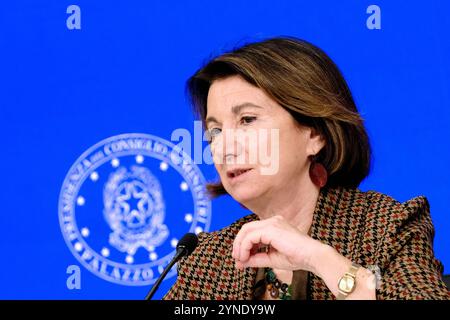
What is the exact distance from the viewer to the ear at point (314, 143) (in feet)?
5.17

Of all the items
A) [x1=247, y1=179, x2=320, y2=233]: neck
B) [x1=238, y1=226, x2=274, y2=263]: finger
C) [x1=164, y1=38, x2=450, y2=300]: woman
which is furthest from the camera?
[x1=247, y1=179, x2=320, y2=233]: neck

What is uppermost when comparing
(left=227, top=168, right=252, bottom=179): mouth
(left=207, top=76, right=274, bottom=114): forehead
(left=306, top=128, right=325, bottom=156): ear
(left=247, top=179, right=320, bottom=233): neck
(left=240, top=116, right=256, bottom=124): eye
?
(left=207, top=76, right=274, bottom=114): forehead

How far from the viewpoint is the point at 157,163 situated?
6.91 ft

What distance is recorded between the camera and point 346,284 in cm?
121

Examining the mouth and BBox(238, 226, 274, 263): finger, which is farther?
the mouth

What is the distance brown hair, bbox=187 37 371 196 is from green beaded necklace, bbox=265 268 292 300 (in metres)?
0.24

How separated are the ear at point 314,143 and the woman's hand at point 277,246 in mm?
266

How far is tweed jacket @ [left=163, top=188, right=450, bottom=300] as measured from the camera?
4.29 ft

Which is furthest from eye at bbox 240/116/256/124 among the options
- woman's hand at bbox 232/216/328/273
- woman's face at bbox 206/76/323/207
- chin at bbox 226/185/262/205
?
woman's hand at bbox 232/216/328/273

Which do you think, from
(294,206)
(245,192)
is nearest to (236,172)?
(245,192)

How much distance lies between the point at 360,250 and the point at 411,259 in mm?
107

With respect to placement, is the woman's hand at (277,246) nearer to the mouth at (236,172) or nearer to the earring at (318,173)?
the mouth at (236,172)

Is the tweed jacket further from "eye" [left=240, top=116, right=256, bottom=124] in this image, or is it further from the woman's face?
"eye" [left=240, top=116, right=256, bottom=124]

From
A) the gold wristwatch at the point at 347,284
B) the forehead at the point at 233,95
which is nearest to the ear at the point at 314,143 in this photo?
the forehead at the point at 233,95
